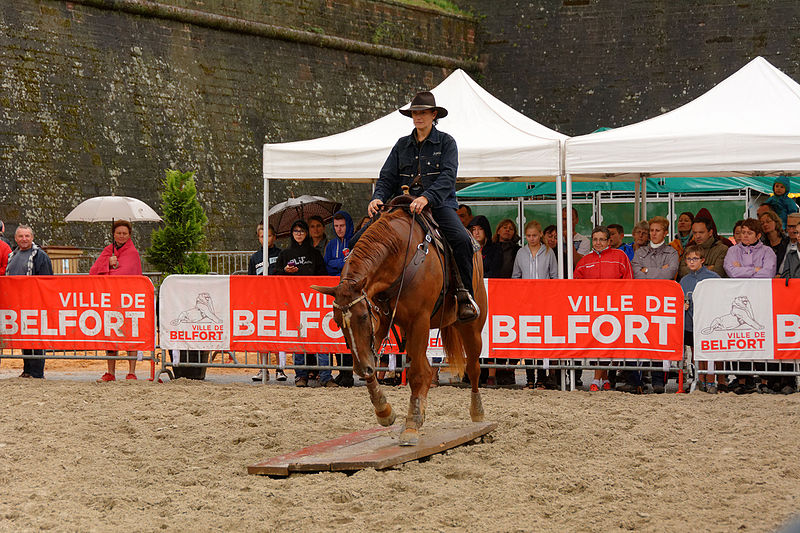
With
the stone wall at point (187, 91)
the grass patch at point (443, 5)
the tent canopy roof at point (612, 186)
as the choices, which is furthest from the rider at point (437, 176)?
the grass patch at point (443, 5)

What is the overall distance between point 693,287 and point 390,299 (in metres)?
→ 5.17

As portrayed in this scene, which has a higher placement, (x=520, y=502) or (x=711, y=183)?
(x=711, y=183)

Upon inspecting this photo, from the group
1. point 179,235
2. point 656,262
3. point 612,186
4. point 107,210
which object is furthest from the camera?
point 179,235

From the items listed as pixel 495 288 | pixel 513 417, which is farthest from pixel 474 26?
pixel 513 417

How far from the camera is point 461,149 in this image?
1232 centimetres

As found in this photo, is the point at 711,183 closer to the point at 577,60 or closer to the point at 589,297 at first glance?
the point at 589,297

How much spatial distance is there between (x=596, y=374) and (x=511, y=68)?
23380 mm

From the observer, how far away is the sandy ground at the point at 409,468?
557 centimetres

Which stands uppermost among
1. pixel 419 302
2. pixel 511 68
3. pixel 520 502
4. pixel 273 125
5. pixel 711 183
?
pixel 511 68

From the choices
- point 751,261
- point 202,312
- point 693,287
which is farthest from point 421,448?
point 751,261

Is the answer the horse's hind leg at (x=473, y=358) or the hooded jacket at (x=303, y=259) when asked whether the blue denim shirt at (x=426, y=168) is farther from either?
the hooded jacket at (x=303, y=259)

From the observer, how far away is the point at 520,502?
19.2 feet

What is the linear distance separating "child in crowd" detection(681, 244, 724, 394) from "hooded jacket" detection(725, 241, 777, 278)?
0.67 ft

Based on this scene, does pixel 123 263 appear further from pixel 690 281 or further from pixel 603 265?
pixel 690 281
